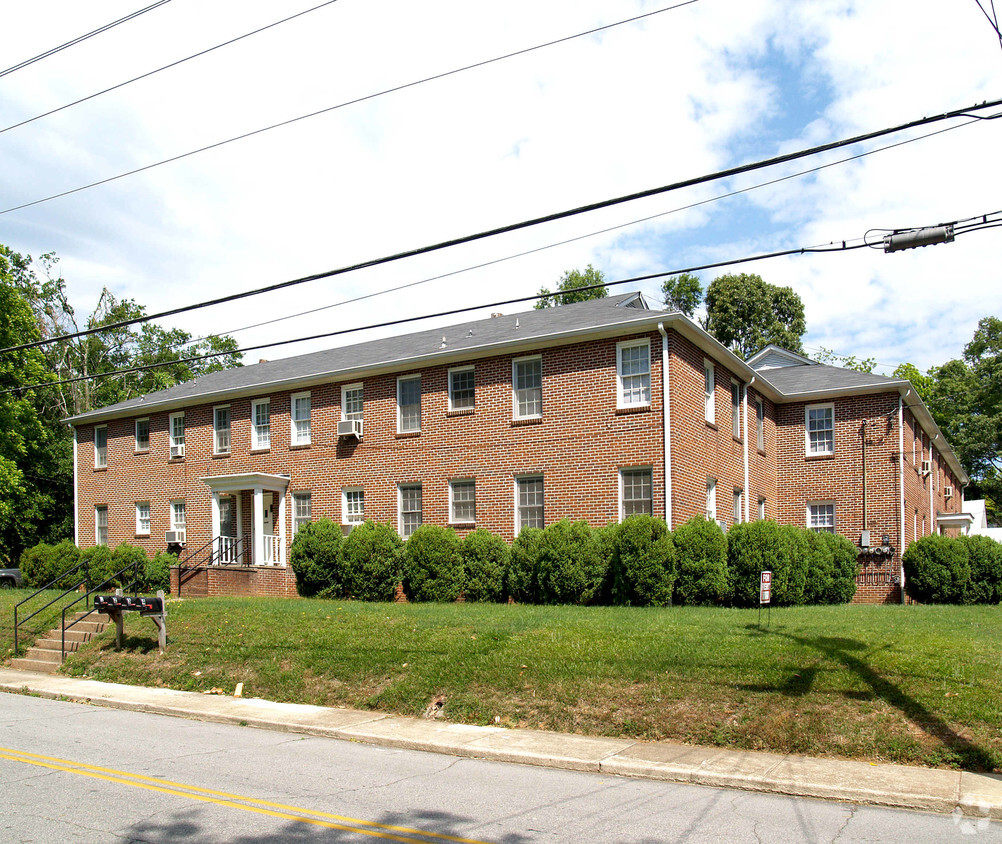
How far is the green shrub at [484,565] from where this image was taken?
2011 cm

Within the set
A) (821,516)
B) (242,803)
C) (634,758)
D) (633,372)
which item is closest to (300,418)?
(633,372)

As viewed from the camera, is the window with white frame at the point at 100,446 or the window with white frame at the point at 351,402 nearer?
the window with white frame at the point at 351,402

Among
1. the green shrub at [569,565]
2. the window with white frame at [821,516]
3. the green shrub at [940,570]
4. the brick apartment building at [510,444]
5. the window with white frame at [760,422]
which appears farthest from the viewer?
the window with white frame at [821,516]

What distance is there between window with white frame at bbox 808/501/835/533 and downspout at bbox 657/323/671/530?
1032cm

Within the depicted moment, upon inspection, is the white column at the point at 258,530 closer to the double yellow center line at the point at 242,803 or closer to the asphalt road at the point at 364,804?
the asphalt road at the point at 364,804

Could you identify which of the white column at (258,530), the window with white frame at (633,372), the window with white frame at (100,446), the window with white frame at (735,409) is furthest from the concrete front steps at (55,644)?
the window with white frame at (100,446)

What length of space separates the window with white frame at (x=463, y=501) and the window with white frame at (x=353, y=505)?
10.6 feet

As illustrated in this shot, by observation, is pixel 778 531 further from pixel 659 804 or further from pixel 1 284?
pixel 1 284

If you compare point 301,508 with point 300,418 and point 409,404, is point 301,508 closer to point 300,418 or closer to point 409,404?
point 300,418

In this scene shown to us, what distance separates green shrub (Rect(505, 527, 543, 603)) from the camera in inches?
765

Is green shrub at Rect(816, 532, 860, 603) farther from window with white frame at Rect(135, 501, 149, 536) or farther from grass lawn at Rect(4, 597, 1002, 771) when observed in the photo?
window with white frame at Rect(135, 501, 149, 536)

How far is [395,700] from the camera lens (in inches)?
459

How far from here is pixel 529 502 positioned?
878 inches

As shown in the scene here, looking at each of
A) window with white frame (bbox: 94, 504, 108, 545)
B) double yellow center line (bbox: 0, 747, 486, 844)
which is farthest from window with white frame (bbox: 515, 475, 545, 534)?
window with white frame (bbox: 94, 504, 108, 545)
